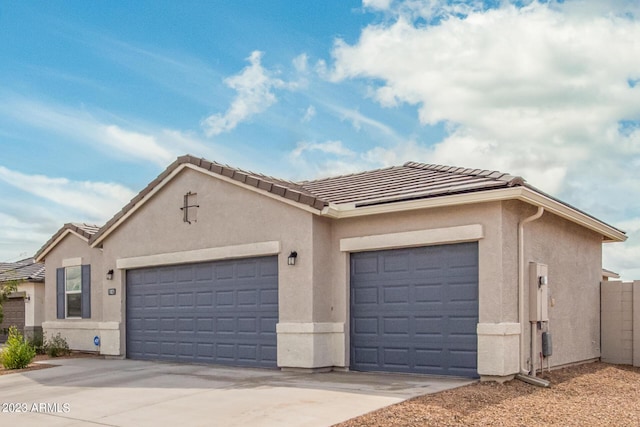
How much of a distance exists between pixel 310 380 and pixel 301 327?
4.77 ft

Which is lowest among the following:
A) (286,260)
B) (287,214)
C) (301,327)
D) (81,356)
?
(81,356)

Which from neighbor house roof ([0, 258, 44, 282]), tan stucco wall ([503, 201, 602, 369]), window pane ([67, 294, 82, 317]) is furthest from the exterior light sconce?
neighbor house roof ([0, 258, 44, 282])

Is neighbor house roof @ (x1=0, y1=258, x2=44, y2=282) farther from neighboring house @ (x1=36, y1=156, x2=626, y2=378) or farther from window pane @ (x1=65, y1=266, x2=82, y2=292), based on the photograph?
neighboring house @ (x1=36, y1=156, x2=626, y2=378)

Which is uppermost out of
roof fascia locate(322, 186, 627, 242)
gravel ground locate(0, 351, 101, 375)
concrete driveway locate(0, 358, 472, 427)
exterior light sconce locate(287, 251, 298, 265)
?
roof fascia locate(322, 186, 627, 242)

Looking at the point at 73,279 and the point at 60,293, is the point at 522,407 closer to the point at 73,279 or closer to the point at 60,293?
the point at 73,279

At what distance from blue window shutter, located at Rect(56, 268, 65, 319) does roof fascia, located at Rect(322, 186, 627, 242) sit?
11.1 metres

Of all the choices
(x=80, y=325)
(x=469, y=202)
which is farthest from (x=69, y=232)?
(x=469, y=202)

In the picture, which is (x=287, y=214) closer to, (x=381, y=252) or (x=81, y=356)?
(x=381, y=252)

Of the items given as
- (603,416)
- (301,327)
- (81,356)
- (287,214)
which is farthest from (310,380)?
(81,356)

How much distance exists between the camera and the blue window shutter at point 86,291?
1981 cm

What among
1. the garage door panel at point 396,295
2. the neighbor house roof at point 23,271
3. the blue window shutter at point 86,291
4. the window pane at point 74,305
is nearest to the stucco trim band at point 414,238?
the garage door panel at point 396,295

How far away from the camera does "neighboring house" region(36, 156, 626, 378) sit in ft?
40.1

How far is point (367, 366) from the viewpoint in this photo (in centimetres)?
1360

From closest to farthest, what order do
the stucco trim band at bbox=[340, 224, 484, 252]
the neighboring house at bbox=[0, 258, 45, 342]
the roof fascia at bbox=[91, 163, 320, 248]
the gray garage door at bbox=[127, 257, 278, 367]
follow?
the stucco trim band at bbox=[340, 224, 484, 252]
the roof fascia at bbox=[91, 163, 320, 248]
the gray garage door at bbox=[127, 257, 278, 367]
the neighboring house at bbox=[0, 258, 45, 342]
